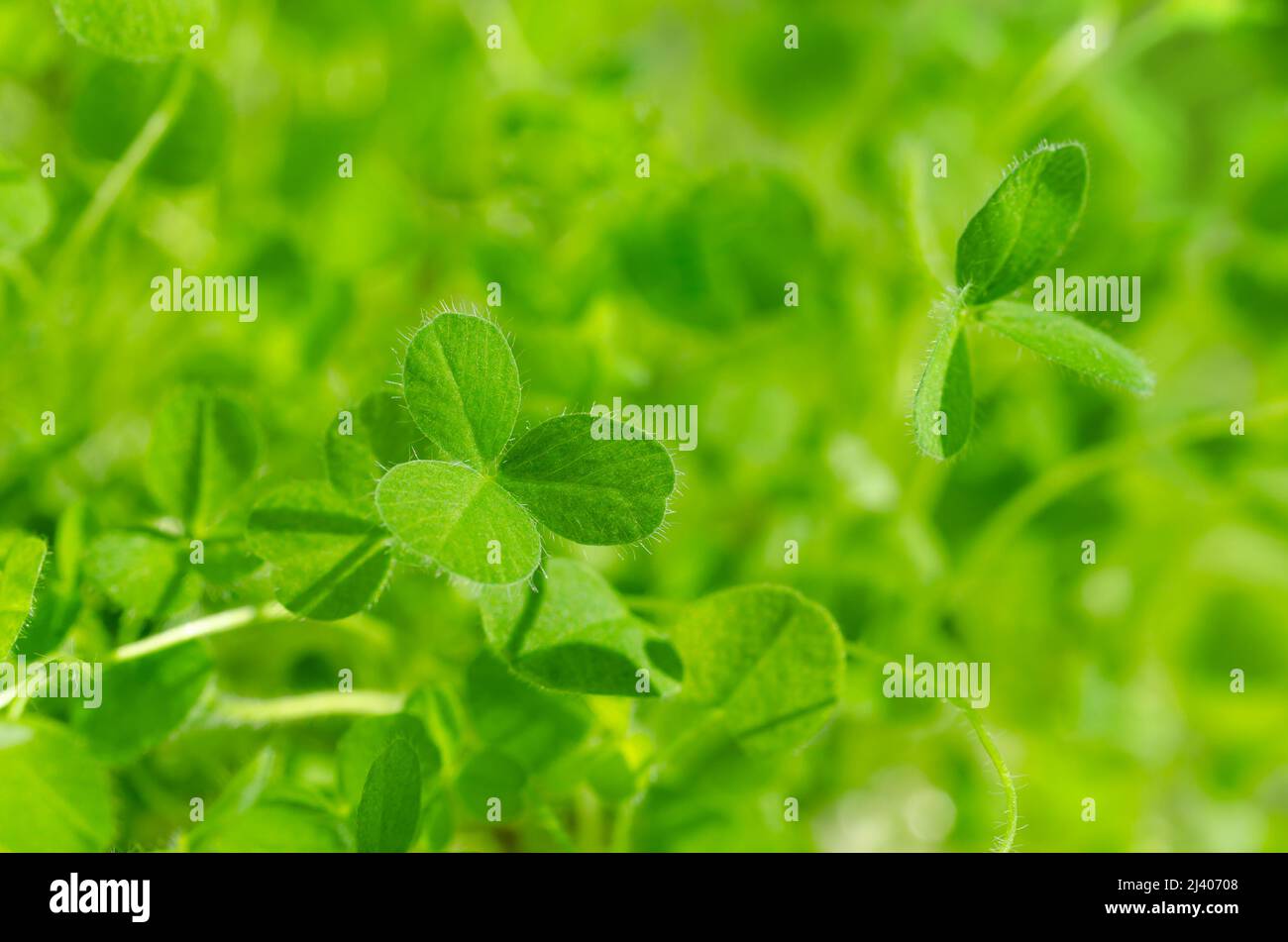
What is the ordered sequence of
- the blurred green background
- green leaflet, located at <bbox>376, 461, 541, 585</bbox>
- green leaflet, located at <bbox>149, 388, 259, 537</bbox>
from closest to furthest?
green leaflet, located at <bbox>376, 461, 541, 585</bbox> < green leaflet, located at <bbox>149, 388, 259, 537</bbox> < the blurred green background

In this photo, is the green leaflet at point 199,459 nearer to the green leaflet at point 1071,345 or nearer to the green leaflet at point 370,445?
the green leaflet at point 370,445

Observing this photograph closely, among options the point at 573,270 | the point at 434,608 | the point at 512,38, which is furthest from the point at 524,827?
the point at 512,38

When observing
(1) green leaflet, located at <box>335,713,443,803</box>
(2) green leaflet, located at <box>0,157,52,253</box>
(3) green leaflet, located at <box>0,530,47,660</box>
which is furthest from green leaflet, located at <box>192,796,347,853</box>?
(2) green leaflet, located at <box>0,157,52,253</box>

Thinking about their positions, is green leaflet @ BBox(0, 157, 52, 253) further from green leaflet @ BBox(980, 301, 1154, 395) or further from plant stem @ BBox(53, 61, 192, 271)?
green leaflet @ BBox(980, 301, 1154, 395)

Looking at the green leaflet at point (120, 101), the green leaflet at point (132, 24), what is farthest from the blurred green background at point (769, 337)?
the green leaflet at point (132, 24)
